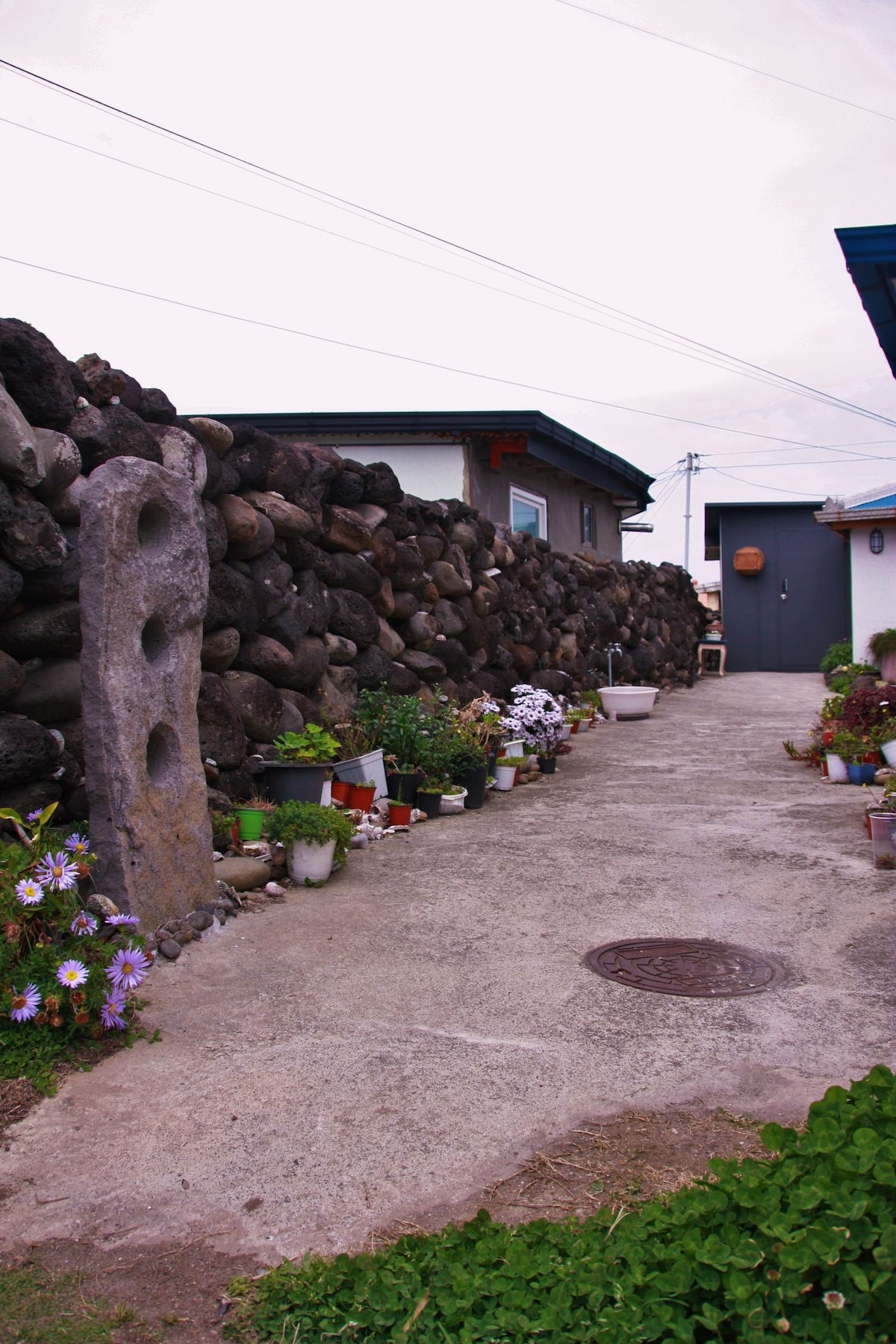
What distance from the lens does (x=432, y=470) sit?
45.2ft

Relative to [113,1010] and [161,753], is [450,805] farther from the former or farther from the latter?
[113,1010]

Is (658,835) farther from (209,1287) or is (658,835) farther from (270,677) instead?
(209,1287)

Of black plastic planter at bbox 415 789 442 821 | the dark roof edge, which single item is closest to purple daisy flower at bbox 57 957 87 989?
black plastic planter at bbox 415 789 442 821

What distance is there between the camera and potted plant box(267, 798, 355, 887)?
17.4 ft

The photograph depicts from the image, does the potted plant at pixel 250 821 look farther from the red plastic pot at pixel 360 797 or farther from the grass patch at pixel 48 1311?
the grass patch at pixel 48 1311

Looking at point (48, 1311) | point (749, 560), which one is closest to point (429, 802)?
point (48, 1311)

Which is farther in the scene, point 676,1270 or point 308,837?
point 308,837

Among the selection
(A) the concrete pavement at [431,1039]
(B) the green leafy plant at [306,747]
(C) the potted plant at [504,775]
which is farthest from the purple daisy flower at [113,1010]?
(C) the potted plant at [504,775]

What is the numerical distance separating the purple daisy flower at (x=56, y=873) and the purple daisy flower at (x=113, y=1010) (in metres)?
0.39

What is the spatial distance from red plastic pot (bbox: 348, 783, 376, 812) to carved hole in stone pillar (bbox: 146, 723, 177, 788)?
2.45 metres

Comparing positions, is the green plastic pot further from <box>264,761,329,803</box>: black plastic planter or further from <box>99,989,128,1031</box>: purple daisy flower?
<box>99,989,128,1031</box>: purple daisy flower

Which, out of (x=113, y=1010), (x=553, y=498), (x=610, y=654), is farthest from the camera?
(x=553, y=498)

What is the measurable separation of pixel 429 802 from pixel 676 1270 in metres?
5.54

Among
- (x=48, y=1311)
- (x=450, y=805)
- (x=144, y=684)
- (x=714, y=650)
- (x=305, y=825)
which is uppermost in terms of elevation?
(x=144, y=684)
